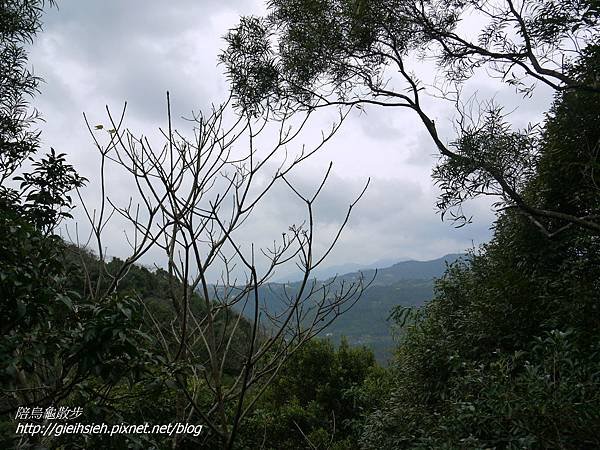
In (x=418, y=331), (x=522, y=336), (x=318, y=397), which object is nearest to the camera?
(x=522, y=336)

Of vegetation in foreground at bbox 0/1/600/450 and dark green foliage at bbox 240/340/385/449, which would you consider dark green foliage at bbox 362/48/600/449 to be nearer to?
vegetation in foreground at bbox 0/1/600/450

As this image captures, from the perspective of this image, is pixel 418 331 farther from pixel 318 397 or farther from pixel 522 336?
pixel 318 397

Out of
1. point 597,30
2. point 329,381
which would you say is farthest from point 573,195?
point 329,381

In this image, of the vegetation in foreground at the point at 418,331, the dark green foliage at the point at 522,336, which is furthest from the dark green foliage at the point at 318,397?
the dark green foliage at the point at 522,336

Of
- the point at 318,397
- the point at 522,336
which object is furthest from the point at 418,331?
the point at 318,397

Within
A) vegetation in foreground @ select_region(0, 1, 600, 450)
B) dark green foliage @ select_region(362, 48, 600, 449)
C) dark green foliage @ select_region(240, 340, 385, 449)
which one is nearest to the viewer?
vegetation in foreground @ select_region(0, 1, 600, 450)

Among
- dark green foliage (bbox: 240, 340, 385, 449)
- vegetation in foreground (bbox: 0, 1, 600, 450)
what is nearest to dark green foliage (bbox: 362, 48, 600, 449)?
vegetation in foreground (bbox: 0, 1, 600, 450)

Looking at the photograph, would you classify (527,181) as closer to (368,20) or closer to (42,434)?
(368,20)

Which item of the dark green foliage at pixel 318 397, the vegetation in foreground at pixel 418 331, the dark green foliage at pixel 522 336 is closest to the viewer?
the vegetation in foreground at pixel 418 331

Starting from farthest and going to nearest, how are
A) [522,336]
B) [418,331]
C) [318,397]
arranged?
1. [318,397]
2. [418,331]
3. [522,336]

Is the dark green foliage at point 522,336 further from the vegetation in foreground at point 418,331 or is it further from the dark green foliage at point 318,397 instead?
the dark green foliage at point 318,397

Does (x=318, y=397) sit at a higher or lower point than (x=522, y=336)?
lower

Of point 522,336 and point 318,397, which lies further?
point 318,397

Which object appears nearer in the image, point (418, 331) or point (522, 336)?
point (522, 336)
